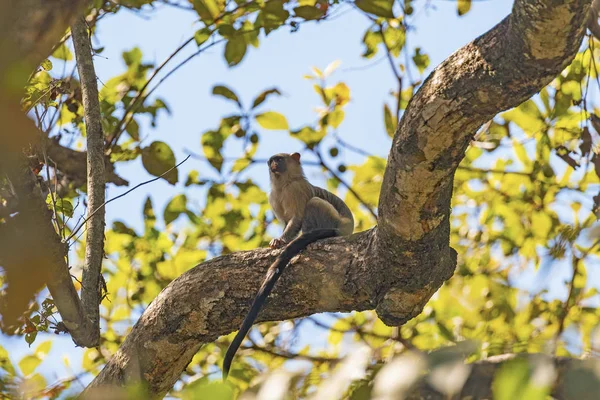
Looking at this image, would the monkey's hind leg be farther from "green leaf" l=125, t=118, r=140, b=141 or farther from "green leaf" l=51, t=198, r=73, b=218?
"green leaf" l=51, t=198, r=73, b=218

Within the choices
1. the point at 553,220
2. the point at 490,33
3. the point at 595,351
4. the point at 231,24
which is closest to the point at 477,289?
the point at 553,220

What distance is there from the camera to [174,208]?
5.69 meters

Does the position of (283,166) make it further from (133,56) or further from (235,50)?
(235,50)

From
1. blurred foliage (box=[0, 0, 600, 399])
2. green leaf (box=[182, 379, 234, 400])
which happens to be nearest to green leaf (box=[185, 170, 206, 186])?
blurred foliage (box=[0, 0, 600, 399])

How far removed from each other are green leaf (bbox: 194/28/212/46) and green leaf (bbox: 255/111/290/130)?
0.90 metres

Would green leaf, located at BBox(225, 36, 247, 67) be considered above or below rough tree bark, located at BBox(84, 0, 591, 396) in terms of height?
above

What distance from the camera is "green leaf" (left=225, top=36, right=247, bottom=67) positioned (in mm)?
4836

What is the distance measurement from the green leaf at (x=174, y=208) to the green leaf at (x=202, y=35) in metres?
1.46

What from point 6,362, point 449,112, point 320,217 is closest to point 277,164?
point 320,217

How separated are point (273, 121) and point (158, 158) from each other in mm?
1205

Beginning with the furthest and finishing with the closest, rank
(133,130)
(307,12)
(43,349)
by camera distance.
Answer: (43,349) → (133,130) → (307,12)

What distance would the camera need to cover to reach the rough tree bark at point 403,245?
272 centimetres

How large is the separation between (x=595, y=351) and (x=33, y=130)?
0.99m

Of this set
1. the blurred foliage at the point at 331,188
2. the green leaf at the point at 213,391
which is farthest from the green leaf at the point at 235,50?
the green leaf at the point at 213,391
